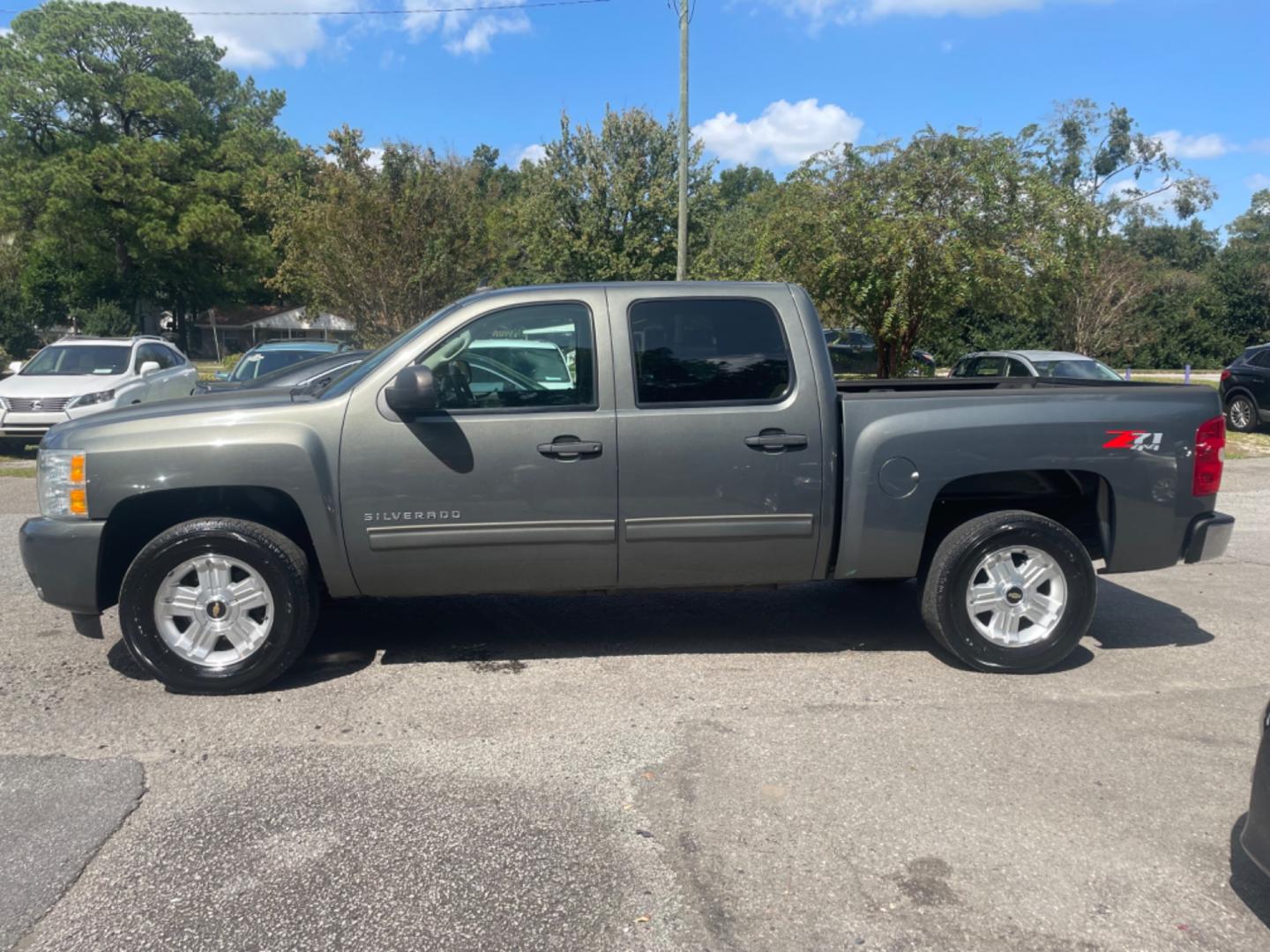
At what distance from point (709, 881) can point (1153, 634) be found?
3.82 metres

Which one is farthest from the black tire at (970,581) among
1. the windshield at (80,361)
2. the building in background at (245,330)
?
the building in background at (245,330)

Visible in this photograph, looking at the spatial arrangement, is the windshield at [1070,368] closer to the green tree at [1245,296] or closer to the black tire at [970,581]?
the black tire at [970,581]

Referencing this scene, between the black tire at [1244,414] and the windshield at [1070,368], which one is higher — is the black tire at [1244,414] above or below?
below

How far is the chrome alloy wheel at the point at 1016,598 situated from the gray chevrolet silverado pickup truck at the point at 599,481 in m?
0.01

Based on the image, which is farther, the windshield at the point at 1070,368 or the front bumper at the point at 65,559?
the windshield at the point at 1070,368

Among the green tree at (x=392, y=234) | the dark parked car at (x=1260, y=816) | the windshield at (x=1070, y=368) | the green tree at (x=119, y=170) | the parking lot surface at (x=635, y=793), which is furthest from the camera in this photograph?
the green tree at (x=119, y=170)

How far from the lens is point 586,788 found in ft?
12.4

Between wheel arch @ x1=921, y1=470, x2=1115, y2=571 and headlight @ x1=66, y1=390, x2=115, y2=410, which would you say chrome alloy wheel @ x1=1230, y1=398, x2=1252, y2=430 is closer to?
wheel arch @ x1=921, y1=470, x2=1115, y2=571

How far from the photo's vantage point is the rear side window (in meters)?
4.86

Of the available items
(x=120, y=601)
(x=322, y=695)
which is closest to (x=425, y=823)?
(x=322, y=695)

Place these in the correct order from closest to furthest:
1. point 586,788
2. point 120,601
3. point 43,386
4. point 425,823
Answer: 1. point 425,823
2. point 586,788
3. point 120,601
4. point 43,386

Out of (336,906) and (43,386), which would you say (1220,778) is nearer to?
(336,906)

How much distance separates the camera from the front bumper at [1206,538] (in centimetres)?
499

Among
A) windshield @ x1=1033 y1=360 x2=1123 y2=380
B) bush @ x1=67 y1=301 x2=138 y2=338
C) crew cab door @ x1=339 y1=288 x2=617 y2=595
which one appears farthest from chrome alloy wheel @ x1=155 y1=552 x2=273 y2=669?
bush @ x1=67 y1=301 x2=138 y2=338
